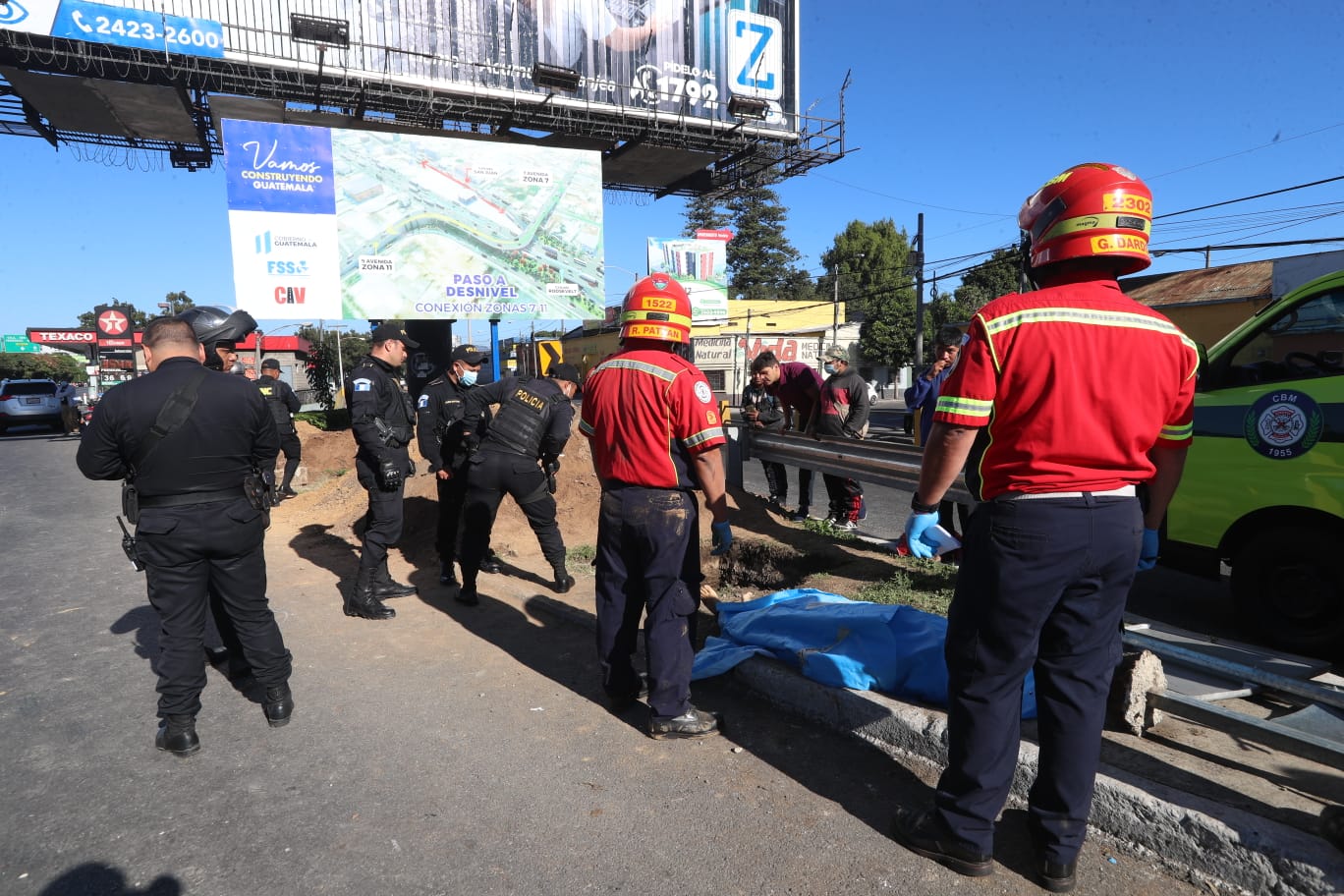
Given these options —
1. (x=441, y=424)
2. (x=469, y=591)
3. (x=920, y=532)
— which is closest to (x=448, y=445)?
(x=441, y=424)

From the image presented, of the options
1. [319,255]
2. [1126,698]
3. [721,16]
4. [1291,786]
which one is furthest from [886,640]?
[721,16]

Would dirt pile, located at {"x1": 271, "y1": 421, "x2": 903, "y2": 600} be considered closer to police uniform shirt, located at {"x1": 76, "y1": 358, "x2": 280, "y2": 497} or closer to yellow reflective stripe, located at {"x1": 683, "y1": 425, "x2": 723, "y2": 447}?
yellow reflective stripe, located at {"x1": 683, "y1": 425, "x2": 723, "y2": 447}

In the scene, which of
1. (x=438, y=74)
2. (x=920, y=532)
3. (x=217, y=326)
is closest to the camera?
(x=920, y=532)

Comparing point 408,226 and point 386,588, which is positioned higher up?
point 408,226

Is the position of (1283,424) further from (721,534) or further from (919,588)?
(721,534)

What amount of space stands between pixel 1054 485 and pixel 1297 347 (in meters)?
3.40

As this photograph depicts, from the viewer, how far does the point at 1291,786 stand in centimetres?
264

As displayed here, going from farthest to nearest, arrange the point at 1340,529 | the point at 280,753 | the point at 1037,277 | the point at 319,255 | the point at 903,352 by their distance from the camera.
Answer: the point at 903,352 < the point at 319,255 < the point at 1340,529 < the point at 280,753 < the point at 1037,277

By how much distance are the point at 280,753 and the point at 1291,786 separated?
3.97 meters

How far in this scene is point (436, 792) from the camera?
9.84 ft

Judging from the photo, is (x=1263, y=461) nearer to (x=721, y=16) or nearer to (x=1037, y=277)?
(x=1037, y=277)

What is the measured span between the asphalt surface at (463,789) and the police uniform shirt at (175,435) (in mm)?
1228

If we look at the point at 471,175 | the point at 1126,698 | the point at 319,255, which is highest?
the point at 471,175

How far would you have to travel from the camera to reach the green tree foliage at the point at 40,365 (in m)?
62.8
